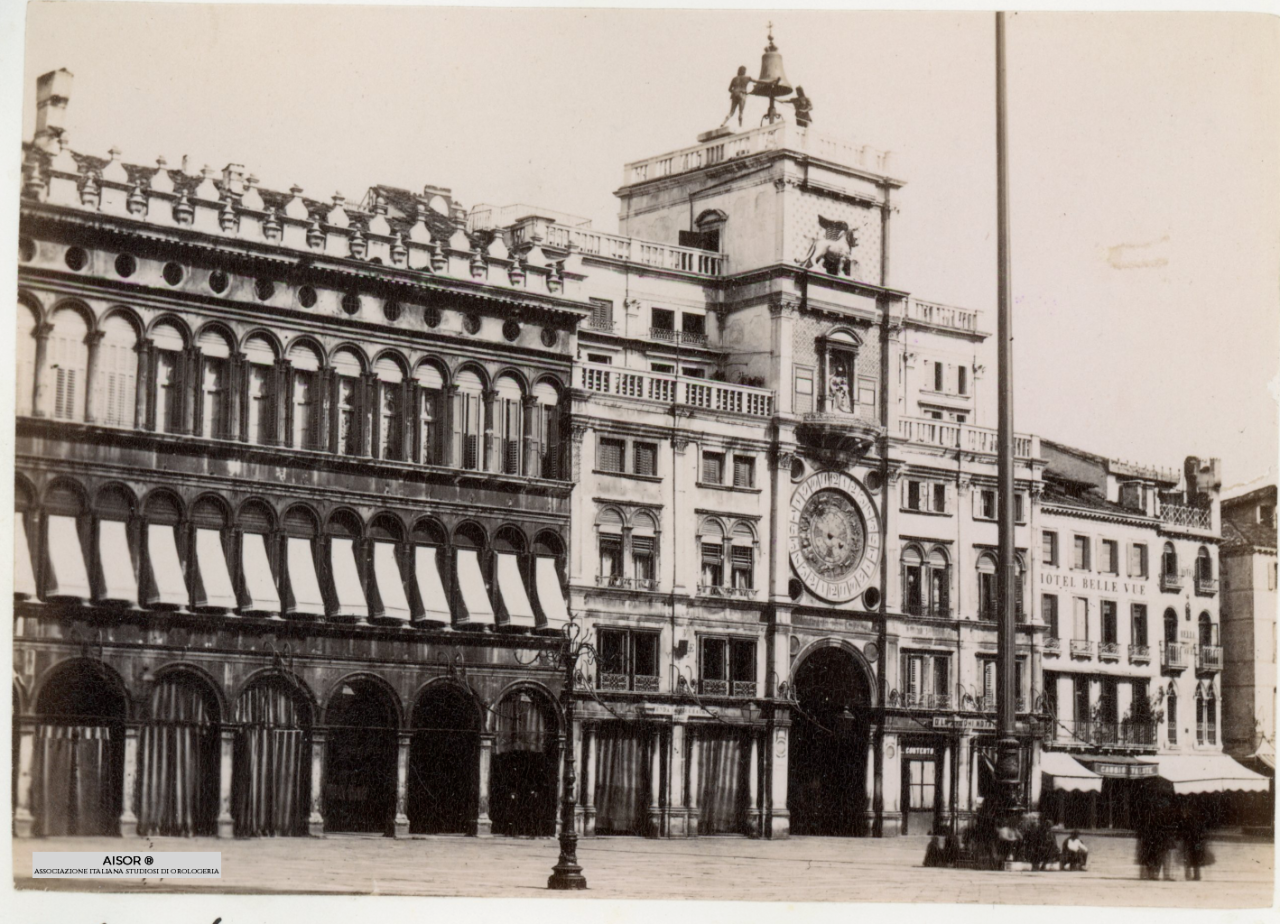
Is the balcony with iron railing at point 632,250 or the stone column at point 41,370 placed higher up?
the balcony with iron railing at point 632,250

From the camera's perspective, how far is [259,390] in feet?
102

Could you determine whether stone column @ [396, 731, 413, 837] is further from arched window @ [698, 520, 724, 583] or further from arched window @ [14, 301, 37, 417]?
arched window @ [14, 301, 37, 417]

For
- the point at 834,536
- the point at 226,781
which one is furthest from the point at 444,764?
the point at 834,536

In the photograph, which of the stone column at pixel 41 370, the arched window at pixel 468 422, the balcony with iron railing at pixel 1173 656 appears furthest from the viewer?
the balcony with iron railing at pixel 1173 656

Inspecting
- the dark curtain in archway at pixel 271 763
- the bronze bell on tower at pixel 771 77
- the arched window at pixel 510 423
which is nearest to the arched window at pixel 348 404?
the arched window at pixel 510 423

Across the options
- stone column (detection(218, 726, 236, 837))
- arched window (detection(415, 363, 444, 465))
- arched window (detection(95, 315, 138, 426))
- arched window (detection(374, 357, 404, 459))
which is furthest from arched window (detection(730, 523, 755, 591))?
arched window (detection(95, 315, 138, 426))

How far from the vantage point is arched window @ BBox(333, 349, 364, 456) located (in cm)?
3180

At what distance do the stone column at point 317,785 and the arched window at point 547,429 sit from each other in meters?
5.33

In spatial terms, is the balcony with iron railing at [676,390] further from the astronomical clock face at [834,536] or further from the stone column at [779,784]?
the stone column at [779,784]

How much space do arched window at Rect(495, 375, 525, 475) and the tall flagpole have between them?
25.5ft

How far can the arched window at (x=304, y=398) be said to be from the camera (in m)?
31.3

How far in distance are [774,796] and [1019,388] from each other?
817 cm

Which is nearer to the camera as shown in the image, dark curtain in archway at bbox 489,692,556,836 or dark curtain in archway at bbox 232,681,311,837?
dark curtain in archway at bbox 232,681,311,837

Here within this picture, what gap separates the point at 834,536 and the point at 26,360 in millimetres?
14366
